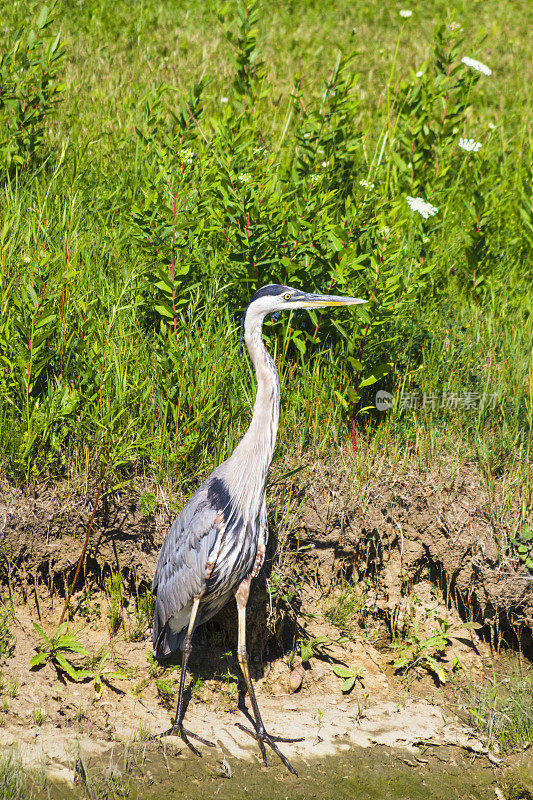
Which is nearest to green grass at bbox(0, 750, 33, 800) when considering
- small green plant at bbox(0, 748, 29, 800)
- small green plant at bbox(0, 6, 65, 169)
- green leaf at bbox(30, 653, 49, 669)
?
small green plant at bbox(0, 748, 29, 800)

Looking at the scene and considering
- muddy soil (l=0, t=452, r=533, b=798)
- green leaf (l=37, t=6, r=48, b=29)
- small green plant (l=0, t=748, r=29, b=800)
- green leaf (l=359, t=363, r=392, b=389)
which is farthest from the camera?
green leaf (l=37, t=6, r=48, b=29)

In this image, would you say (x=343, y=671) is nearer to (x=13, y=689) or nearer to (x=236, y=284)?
(x=13, y=689)

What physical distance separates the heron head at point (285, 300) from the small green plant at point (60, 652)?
1718 millimetres

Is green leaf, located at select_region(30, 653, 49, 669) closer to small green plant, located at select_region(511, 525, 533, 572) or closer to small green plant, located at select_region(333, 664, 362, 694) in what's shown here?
small green plant, located at select_region(333, 664, 362, 694)

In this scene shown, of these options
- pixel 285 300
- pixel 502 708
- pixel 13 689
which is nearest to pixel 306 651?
pixel 502 708

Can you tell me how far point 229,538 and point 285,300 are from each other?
1113mm

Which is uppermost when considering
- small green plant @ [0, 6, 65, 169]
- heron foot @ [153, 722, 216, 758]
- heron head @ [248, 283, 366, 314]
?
small green plant @ [0, 6, 65, 169]

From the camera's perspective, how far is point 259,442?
3.25 metres

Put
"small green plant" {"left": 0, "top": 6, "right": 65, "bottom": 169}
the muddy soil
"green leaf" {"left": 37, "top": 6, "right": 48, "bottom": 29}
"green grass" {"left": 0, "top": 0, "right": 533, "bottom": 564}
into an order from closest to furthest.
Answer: the muddy soil, "green grass" {"left": 0, "top": 0, "right": 533, "bottom": 564}, "green leaf" {"left": 37, "top": 6, "right": 48, "bottom": 29}, "small green plant" {"left": 0, "top": 6, "right": 65, "bottom": 169}

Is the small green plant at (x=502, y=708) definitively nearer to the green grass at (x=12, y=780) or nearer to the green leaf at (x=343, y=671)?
the green leaf at (x=343, y=671)

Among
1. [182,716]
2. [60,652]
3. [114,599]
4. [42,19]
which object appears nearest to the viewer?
[182,716]

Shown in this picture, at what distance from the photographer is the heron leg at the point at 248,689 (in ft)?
10.2

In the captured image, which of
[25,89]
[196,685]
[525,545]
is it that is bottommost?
[196,685]

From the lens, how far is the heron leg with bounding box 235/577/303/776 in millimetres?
3100
